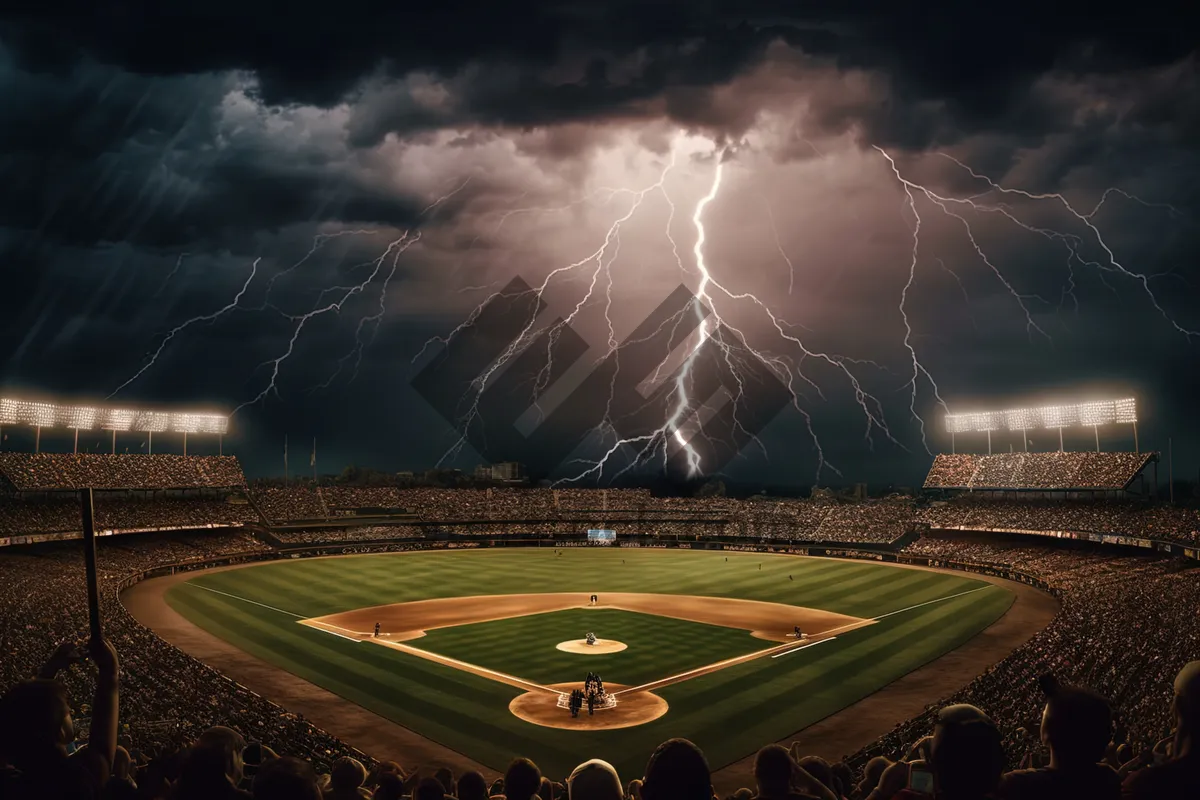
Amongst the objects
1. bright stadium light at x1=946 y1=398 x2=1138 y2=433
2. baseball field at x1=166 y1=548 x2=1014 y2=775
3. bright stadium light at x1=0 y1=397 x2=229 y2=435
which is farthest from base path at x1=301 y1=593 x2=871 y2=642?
bright stadium light at x1=0 y1=397 x2=229 y2=435

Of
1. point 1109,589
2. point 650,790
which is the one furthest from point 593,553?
point 650,790

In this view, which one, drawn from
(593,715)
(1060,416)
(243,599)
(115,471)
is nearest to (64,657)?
(593,715)

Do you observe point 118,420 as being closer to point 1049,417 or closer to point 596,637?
point 596,637

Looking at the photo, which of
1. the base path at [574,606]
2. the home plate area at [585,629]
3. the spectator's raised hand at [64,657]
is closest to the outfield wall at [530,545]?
the base path at [574,606]

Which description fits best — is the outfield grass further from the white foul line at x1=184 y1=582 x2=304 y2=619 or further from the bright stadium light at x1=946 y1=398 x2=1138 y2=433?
the bright stadium light at x1=946 y1=398 x2=1138 y2=433

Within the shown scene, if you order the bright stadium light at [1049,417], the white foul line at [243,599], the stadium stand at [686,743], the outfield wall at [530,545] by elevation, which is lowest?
the outfield wall at [530,545]

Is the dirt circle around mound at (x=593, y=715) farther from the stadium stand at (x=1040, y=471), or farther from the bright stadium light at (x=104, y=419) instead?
the bright stadium light at (x=104, y=419)
